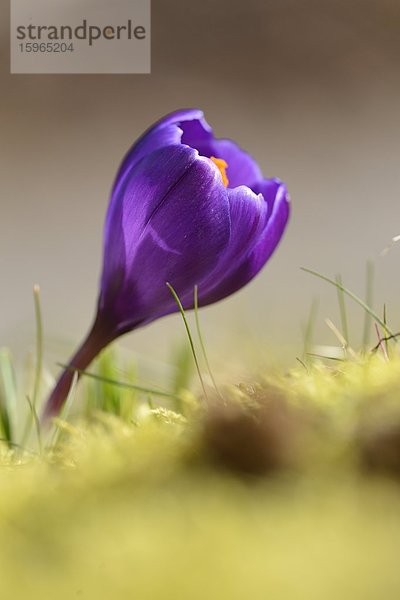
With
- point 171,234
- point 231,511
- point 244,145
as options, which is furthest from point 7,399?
point 244,145

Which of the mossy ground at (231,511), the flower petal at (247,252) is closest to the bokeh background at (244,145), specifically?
the flower petal at (247,252)

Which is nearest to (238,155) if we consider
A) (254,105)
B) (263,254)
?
(263,254)

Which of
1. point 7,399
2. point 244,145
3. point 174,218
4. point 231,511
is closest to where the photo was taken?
point 231,511

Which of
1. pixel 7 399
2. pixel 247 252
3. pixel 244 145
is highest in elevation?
pixel 244 145

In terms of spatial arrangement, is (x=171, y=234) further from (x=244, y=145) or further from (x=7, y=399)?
(x=244, y=145)

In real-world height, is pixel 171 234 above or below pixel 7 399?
above

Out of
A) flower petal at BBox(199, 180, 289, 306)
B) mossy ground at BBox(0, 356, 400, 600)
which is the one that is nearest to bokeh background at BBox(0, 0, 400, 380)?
flower petal at BBox(199, 180, 289, 306)

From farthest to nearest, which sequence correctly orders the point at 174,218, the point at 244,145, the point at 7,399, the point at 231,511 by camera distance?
1. the point at 244,145
2. the point at 7,399
3. the point at 174,218
4. the point at 231,511

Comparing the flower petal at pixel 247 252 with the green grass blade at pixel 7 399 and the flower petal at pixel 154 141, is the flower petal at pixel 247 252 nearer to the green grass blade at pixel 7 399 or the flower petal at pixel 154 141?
the flower petal at pixel 154 141
